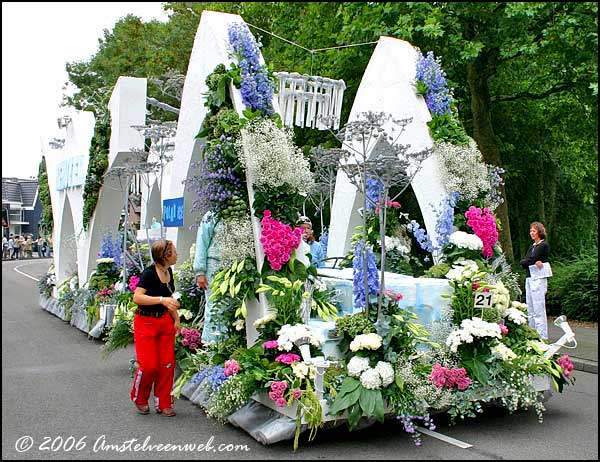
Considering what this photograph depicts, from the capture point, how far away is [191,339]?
285 inches

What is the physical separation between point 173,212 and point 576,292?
902cm

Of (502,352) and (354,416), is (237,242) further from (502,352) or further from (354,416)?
(502,352)

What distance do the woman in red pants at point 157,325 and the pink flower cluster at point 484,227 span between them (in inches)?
134

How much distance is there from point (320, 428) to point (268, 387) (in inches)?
21.3

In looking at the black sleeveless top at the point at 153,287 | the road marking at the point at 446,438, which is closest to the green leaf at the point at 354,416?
the road marking at the point at 446,438

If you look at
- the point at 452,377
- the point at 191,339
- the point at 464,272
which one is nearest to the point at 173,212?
the point at 191,339

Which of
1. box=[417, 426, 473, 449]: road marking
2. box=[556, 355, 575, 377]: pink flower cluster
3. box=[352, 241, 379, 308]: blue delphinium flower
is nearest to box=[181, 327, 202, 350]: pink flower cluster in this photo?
box=[352, 241, 379, 308]: blue delphinium flower

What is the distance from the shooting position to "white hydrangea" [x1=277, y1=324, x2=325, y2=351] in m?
5.56

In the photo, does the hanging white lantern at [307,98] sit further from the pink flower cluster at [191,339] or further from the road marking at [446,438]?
the road marking at [446,438]

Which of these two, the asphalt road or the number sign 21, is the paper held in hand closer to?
the asphalt road

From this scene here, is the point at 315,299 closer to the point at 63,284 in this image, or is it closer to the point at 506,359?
the point at 506,359

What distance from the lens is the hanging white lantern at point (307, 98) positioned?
9.25 m

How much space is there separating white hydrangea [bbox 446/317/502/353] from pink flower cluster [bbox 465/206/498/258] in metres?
1.50

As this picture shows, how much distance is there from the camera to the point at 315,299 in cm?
655
